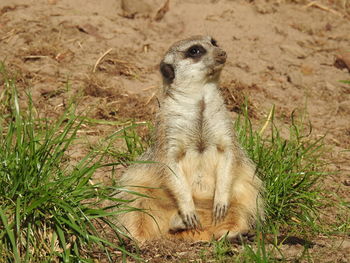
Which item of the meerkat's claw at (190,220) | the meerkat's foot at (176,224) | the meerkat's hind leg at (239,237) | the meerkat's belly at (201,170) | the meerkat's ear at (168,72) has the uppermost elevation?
the meerkat's ear at (168,72)

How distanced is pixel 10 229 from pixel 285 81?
11.6 feet

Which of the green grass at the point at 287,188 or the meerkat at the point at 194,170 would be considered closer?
the meerkat at the point at 194,170

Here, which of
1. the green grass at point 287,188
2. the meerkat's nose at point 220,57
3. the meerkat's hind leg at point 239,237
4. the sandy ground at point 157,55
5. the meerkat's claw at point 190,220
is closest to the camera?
the meerkat's hind leg at point 239,237

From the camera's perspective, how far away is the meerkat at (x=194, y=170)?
351cm

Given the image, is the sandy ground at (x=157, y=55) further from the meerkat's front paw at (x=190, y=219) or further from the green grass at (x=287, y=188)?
the meerkat's front paw at (x=190, y=219)

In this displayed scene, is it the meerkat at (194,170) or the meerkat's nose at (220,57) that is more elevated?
the meerkat's nose at (220,57)

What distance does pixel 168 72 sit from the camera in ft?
12.2

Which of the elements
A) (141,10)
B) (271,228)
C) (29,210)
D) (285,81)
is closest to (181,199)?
(271,228)

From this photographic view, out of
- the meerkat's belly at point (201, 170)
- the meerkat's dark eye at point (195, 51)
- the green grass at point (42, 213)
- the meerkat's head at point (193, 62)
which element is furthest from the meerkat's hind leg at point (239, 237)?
the meerkat's dark eye at point (195, 51)

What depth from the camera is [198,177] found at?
3.62m

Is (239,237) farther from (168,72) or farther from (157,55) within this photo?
(157,55)

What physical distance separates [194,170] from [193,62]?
→ 0.66m

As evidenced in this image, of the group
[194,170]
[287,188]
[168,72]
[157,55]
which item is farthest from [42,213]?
[157,55]

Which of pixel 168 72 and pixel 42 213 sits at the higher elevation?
pixel 168 72
